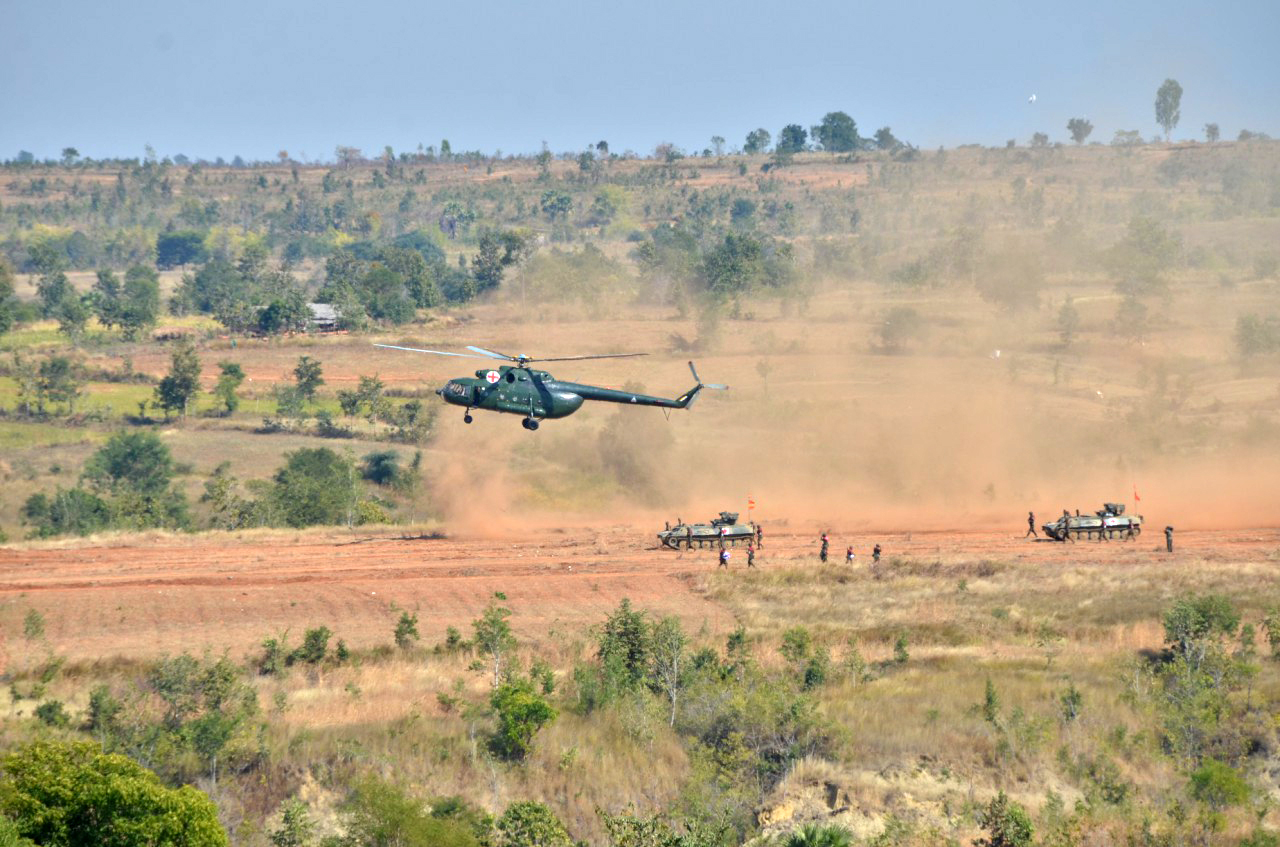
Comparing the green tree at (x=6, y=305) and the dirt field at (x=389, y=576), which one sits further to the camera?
the green tree at (x=6, y=305)

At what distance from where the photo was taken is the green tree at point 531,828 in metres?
24.3

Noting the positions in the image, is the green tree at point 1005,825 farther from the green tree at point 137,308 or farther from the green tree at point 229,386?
the green tree at point 137,308

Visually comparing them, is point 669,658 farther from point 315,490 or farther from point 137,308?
point 137,308

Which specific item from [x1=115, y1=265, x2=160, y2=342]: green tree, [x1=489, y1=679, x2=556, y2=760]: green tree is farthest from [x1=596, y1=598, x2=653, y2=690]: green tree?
[x1=115, y1=265, x2=160, y2=342]: green tree

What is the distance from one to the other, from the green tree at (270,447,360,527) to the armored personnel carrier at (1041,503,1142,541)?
30.3 metres

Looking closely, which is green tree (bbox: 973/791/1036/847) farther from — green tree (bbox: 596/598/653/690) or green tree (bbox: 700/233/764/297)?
green tree (bbox: 700/233/764/297)

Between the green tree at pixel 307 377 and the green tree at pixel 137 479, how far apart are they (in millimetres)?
13067

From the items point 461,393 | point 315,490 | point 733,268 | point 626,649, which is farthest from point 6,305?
point 626,649

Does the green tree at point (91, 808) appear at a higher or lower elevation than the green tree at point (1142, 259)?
lower

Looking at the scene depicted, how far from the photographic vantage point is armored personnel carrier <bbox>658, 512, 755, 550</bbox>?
5197 centimetres

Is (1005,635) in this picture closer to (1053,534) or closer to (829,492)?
(1053,534)

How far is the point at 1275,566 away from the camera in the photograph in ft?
154

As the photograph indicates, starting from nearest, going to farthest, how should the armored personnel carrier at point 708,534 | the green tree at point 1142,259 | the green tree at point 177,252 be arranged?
the armored personnel carrier at point 708,534 < the green tree at point 1142,259 < the green tree at point 177,252

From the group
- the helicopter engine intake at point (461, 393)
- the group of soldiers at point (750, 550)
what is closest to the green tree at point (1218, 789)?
the group of soldiers at point (750, 550)
